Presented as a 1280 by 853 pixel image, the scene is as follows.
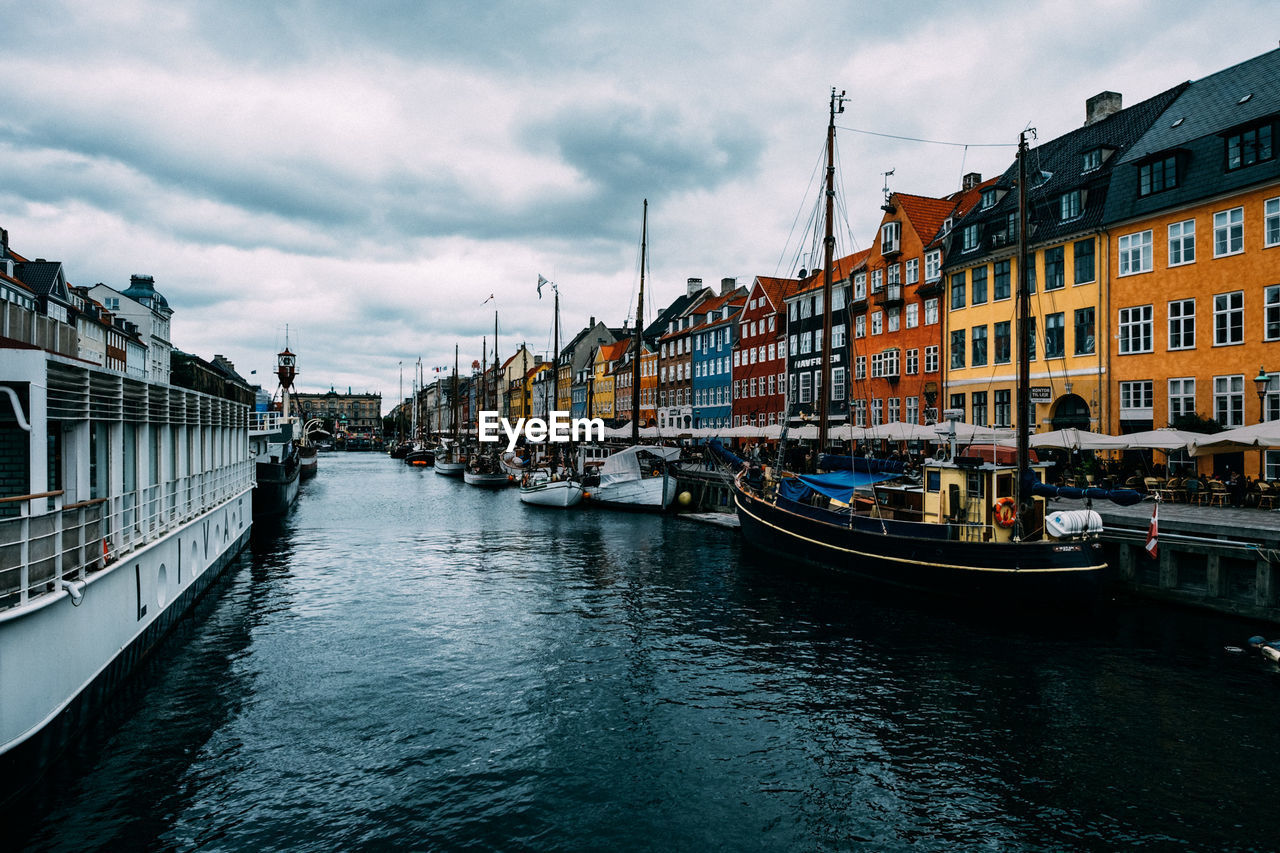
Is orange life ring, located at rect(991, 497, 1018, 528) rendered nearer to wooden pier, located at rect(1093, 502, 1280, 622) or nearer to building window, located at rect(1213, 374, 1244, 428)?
wooden pier, located at rect(1093, 502, 1280, 622)

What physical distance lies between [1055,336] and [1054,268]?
11.4 feet

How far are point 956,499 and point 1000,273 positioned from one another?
24.9 m

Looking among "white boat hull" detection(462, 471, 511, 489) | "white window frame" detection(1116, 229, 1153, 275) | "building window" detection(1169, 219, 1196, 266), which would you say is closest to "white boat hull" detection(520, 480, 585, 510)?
"white boat hull" detection(462, 471, 511, 489)

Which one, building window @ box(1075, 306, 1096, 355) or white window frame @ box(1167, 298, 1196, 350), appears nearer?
white window frame @ box(1167, 298, 1196, 350)

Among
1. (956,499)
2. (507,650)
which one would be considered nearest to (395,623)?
(507,650)

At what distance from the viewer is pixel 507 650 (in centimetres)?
1778

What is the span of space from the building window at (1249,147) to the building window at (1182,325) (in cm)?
552

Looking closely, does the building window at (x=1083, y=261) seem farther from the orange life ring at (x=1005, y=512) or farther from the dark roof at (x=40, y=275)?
the dark roof at (x=40, y=275)

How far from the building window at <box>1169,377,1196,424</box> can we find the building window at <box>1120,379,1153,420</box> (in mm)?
898

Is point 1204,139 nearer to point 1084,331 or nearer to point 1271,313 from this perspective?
point 1271,313

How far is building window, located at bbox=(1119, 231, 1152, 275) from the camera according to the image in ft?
114

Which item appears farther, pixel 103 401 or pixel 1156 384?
pixel 1156 384

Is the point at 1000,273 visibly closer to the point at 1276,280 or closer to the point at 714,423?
the point at 1276,280

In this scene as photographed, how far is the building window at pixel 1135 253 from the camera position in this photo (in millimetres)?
34812
